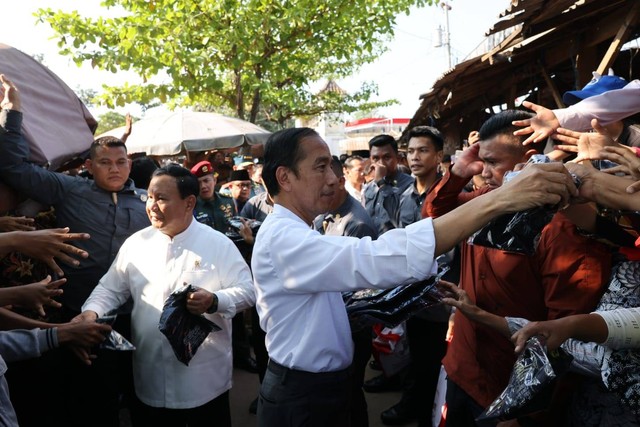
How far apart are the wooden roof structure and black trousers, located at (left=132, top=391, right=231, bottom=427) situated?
10.6ft

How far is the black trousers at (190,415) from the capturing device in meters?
2.72

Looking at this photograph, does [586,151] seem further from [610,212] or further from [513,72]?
[513,72]

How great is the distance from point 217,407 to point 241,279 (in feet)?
2.26

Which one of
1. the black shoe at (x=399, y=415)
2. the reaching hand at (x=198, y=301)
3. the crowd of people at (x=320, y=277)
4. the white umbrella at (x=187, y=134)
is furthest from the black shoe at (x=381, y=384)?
the white umbrella at (x=187, y=134)

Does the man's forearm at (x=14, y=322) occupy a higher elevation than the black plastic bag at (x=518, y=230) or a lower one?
lower

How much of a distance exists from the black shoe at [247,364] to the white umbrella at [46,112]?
8.69 feet

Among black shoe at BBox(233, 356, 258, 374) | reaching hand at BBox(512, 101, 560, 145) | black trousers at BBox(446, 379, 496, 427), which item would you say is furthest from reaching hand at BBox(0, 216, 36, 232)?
black shoe at BBox(233, 356, 258, 374)

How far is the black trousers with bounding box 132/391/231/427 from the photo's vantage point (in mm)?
2725

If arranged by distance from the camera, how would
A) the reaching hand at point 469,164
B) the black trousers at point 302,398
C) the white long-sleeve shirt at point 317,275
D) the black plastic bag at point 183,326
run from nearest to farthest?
1. the white long-sleeve shirt at point 317,275
2. the black trousers at point 302,398
3. the black plastic bag at point 183,326
4. the reaching hand at point 469,164

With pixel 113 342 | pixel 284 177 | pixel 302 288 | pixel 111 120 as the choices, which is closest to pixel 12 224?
pixel 113 342

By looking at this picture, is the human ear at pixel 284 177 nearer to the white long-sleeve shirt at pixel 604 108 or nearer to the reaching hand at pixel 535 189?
the reaching hand at pixel 535 189

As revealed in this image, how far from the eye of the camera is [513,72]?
20.6 feet

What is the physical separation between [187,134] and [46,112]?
3782 millimetres

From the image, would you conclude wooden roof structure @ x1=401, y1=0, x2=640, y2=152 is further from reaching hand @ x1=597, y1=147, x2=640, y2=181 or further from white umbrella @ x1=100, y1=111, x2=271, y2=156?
white umbrella @ x1=100, y1=111, x2=271, y2=156
